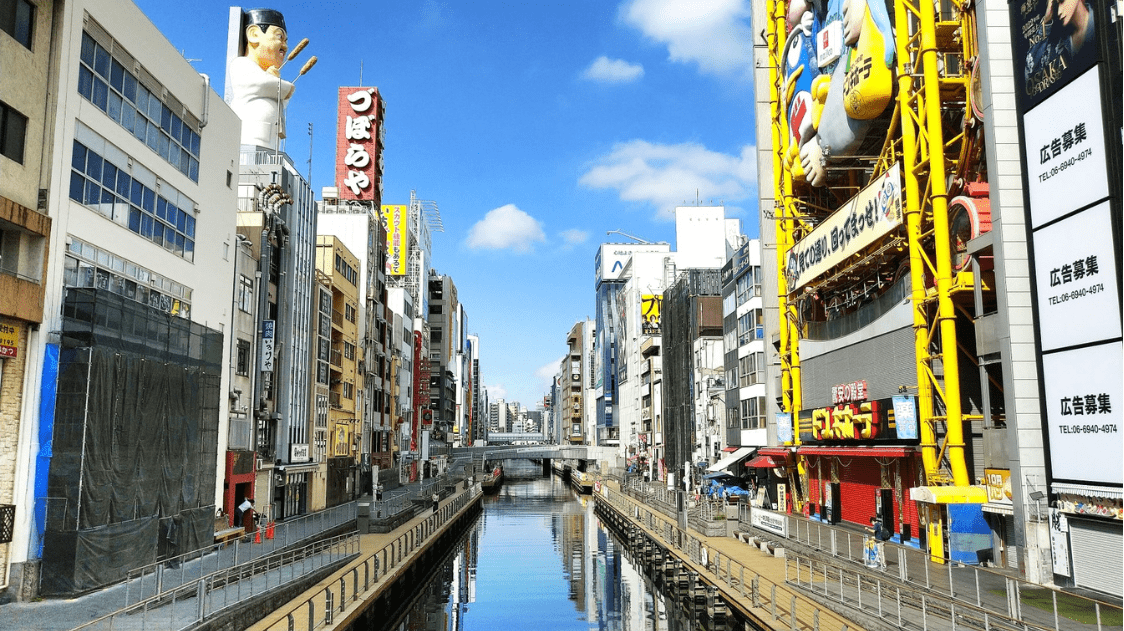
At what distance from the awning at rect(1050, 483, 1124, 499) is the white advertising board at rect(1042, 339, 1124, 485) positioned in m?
0.21

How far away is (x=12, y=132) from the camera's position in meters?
25.0

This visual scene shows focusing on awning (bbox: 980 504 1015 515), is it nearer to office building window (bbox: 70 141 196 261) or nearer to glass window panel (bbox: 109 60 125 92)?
office building window (bbox: 70 141 196 261)

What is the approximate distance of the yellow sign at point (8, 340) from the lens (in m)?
24.2

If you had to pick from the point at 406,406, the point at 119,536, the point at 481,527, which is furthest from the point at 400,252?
the point at 119,536

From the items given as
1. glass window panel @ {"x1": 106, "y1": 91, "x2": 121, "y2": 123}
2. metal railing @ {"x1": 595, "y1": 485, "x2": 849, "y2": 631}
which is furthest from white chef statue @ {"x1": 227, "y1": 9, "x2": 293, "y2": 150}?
metal railing @ {"x1": 595, "y1": 485, "x2": 849, "y2": 631}

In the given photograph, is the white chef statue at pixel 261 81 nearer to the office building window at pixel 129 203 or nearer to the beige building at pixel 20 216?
the office building window at pixel 129 203

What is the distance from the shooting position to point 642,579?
162 ft

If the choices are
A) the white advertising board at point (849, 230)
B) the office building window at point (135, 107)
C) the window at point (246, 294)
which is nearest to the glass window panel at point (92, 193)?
the office building window at point (135, 107)

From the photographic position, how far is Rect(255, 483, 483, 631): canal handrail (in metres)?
23.8

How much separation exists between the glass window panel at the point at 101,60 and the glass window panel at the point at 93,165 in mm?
2930

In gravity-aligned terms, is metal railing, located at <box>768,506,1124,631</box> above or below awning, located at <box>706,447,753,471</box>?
below

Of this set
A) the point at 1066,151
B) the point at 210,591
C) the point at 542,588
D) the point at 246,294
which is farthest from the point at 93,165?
the point at 1066,151

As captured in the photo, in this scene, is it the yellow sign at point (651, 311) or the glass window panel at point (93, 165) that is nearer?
the glass window panel at point (93, 165)

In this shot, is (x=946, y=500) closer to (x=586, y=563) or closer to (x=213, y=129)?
(x=586, y=563)
